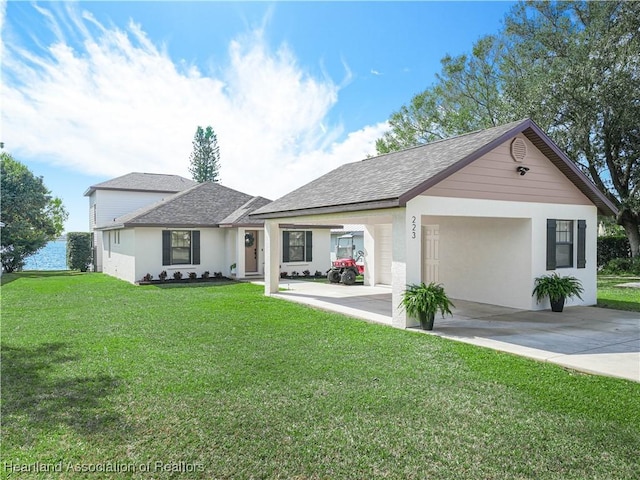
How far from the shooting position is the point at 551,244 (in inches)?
437

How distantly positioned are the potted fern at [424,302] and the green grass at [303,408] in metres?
0.60

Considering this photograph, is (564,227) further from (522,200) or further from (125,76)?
(125,76)

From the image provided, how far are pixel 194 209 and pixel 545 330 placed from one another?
1599cm

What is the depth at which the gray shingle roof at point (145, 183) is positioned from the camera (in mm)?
27264

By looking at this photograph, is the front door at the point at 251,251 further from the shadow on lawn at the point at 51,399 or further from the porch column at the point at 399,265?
the shadow on lawn at the point at 51,399

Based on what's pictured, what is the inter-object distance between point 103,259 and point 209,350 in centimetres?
2125

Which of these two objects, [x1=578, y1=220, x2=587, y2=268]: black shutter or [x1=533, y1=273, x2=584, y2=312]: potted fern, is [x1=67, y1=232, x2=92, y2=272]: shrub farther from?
[x1=578, y1=220, x2=587, y2=268]: black shutter

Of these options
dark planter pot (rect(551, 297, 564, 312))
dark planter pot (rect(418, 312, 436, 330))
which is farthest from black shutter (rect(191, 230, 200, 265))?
dark planter pot (rect(551, 297, 564, 312))

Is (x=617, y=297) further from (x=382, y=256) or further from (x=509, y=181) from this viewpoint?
(x=382, y=256)

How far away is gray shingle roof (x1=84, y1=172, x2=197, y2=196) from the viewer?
2726 cm

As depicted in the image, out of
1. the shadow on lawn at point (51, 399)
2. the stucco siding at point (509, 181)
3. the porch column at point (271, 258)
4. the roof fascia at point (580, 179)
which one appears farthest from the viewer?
the porch column at point (271, 258)

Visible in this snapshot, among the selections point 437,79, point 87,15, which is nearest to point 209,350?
point 87,15

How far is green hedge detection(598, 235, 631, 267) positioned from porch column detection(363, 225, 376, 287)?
16.1m

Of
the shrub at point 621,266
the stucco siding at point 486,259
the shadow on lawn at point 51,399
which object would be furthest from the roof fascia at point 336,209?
the shrub at point 621,266
